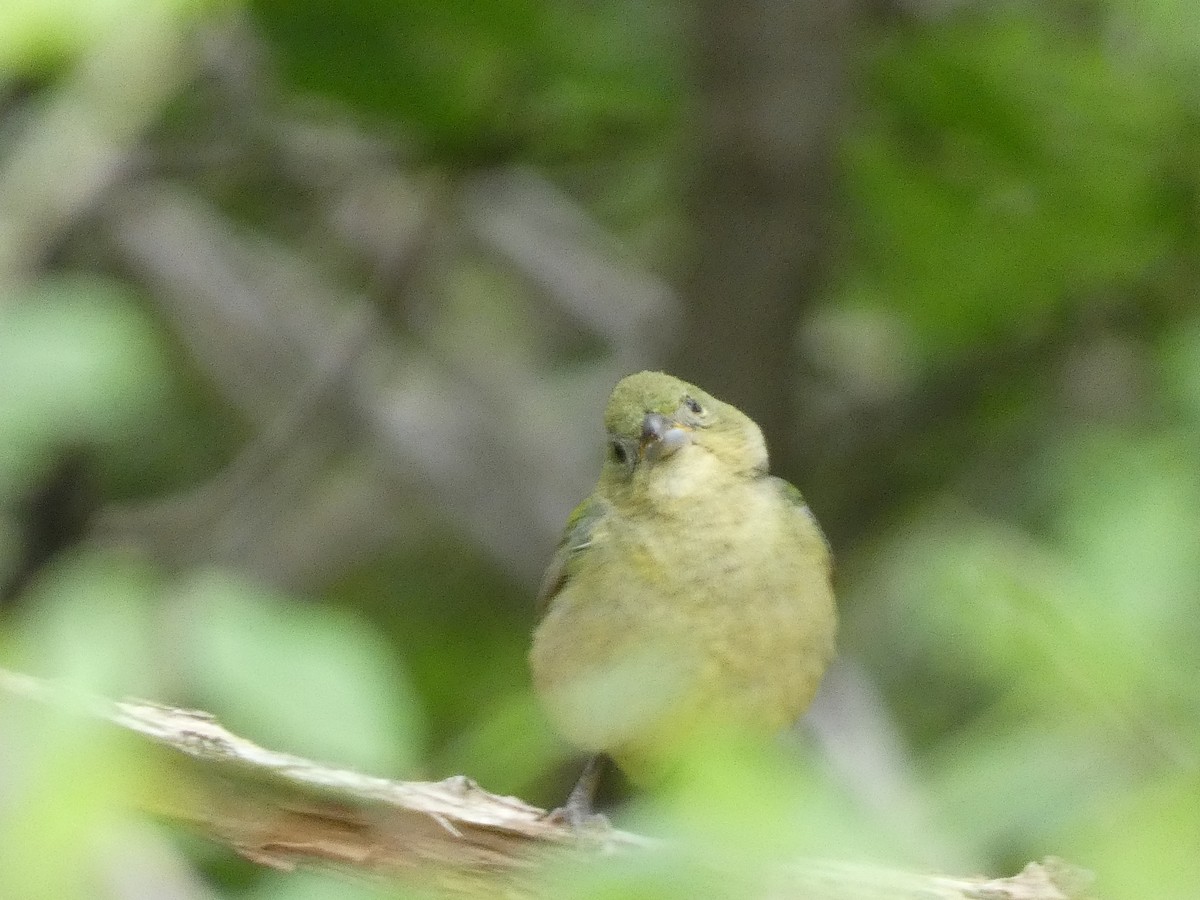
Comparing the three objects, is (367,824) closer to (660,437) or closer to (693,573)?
(693,573)

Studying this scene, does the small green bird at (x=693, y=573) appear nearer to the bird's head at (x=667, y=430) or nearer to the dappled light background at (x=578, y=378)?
the bird's head at (x=667, y=430)

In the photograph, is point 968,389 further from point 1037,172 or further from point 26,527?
point 26,527

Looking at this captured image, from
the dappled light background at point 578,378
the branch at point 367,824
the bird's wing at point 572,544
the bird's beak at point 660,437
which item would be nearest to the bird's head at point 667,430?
the bird's beak at point 660,437

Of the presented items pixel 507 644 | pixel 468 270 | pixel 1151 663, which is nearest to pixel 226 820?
pixel 1151 663

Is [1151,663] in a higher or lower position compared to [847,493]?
lower

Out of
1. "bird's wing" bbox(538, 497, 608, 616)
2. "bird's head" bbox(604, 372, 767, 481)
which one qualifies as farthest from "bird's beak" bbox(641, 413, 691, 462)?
"bird's wing" bbox(538, 497, 608, 616)
